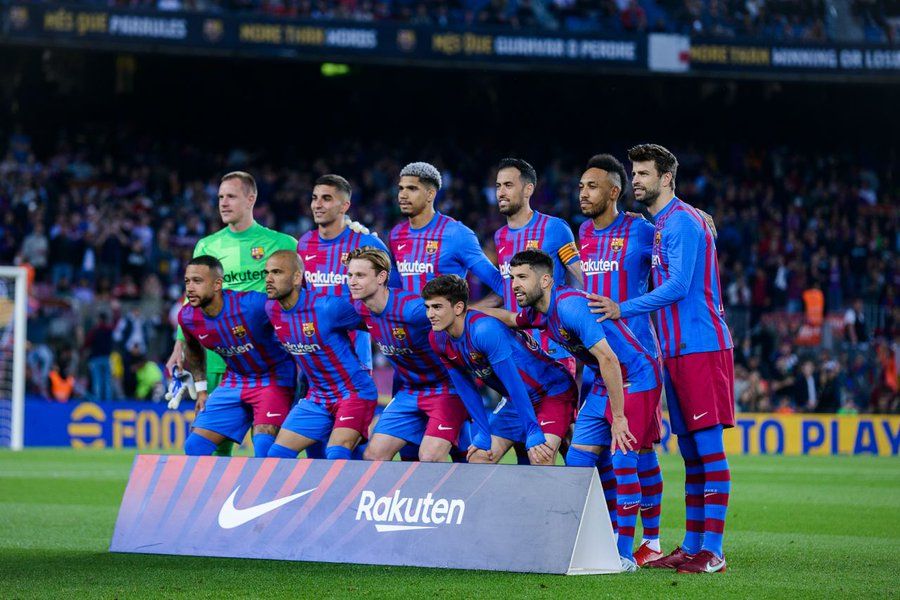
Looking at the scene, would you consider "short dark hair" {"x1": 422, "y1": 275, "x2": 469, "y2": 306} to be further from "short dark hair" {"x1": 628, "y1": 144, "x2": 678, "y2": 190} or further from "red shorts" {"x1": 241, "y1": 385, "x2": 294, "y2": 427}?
"red shorts" {"x1": 241, "y1": 385, "x2": 294, "y2": 427}

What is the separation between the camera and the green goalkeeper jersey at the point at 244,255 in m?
10.0

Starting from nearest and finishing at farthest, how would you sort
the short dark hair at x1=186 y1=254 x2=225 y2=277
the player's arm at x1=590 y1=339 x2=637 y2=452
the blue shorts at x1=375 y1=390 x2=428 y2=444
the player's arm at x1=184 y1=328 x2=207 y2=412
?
the player's arm at x1=590 y1=339 x2=637 y2=452 → the blue shorts at x1=375 y1=390 x2=428 y2=444 → the short dark hair at x1=186 y1=254 x2=225 y2=277 → the player's arm at x1=184 y1=328 x2=207 y2=412

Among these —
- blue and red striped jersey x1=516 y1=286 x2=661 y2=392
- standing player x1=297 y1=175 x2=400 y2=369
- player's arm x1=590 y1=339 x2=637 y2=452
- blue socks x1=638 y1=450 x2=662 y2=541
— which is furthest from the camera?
standing player x1=297 y1=175 x2=400 y2=369

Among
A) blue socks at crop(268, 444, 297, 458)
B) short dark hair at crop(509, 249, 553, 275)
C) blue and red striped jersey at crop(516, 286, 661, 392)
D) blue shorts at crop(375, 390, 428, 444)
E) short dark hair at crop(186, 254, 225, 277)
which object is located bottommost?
blue socks at crop(268, 444, 297, 458)

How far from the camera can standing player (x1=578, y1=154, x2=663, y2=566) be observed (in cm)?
793

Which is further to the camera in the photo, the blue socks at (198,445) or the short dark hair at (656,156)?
the blue socks at (198,445)

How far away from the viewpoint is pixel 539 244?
871 centimetres

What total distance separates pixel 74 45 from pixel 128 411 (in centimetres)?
745

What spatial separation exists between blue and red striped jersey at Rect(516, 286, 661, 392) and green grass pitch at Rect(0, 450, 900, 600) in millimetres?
1109

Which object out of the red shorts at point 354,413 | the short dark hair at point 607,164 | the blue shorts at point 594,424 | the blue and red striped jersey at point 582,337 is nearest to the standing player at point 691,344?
the blue and red striped jersey at point 582,337

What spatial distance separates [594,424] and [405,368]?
145 centimetres

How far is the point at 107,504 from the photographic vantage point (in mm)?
12227

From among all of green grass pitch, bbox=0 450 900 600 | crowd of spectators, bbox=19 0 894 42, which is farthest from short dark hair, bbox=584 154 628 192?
crowd of spectators, bbox=19 0 894 42

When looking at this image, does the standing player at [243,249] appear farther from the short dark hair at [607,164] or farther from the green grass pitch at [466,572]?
the short dark hair at [607,164]
